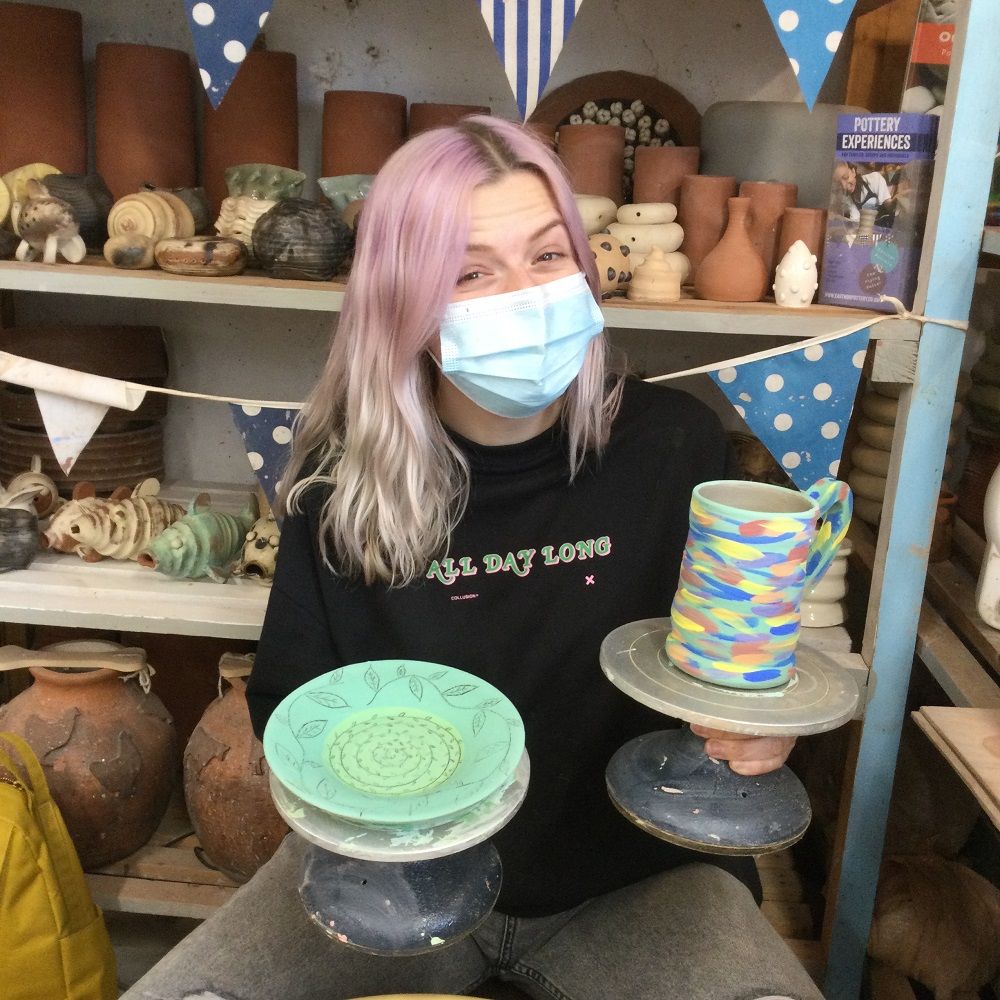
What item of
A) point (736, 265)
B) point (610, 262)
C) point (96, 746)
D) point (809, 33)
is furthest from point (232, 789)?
point (809, 33)

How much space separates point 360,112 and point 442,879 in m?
1.15

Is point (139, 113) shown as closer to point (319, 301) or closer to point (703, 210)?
point (319, 301)

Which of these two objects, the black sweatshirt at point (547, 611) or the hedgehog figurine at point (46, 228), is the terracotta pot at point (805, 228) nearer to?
the black sweatshirt at point (547, 611)

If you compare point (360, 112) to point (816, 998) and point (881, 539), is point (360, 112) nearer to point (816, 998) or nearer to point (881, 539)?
point (881, 539)

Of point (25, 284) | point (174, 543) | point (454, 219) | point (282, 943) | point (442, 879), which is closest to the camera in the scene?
point (442, 879)

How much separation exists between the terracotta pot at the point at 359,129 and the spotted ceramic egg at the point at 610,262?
418mm

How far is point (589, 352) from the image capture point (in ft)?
4.05

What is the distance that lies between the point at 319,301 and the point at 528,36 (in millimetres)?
423

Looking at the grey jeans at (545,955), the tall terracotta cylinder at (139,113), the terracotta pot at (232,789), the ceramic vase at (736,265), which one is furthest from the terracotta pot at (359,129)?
the grey jeans at (545,955)

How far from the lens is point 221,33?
1.28 metres

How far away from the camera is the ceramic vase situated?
136cm

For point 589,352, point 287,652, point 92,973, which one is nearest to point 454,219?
point 589,352

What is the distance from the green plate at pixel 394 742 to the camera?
879 mm

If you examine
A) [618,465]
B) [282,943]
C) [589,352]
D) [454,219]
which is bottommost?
[282,943]
